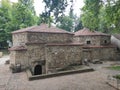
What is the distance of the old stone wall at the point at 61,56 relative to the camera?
19.2 meters

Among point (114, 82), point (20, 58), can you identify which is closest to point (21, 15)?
point (20, 58)

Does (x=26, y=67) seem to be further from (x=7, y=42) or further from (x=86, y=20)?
(x=7, y=42)

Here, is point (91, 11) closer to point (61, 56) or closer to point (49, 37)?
point (61, 56)

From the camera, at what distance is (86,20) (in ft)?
49.7

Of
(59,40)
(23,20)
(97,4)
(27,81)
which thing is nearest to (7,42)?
(23,20)

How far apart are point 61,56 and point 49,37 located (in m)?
3.17

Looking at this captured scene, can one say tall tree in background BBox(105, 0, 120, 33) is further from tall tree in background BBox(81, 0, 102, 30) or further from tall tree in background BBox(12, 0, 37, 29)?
tall tree in background BBox(12, 0, 37, 29)

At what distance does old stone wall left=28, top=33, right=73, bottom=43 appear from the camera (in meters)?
19.7

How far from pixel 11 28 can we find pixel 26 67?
23.9 metres

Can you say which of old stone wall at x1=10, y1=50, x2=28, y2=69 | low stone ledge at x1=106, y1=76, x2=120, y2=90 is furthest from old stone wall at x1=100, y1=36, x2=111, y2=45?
low stone ledge at x1=106, y1=76, x2=120, y2=90

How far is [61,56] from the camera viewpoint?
19781mm

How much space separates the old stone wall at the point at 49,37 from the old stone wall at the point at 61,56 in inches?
67.7

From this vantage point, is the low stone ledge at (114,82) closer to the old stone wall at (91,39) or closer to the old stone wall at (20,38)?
the old stone wall at (20,38)

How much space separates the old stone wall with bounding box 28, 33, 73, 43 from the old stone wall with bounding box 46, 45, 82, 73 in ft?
5.65
